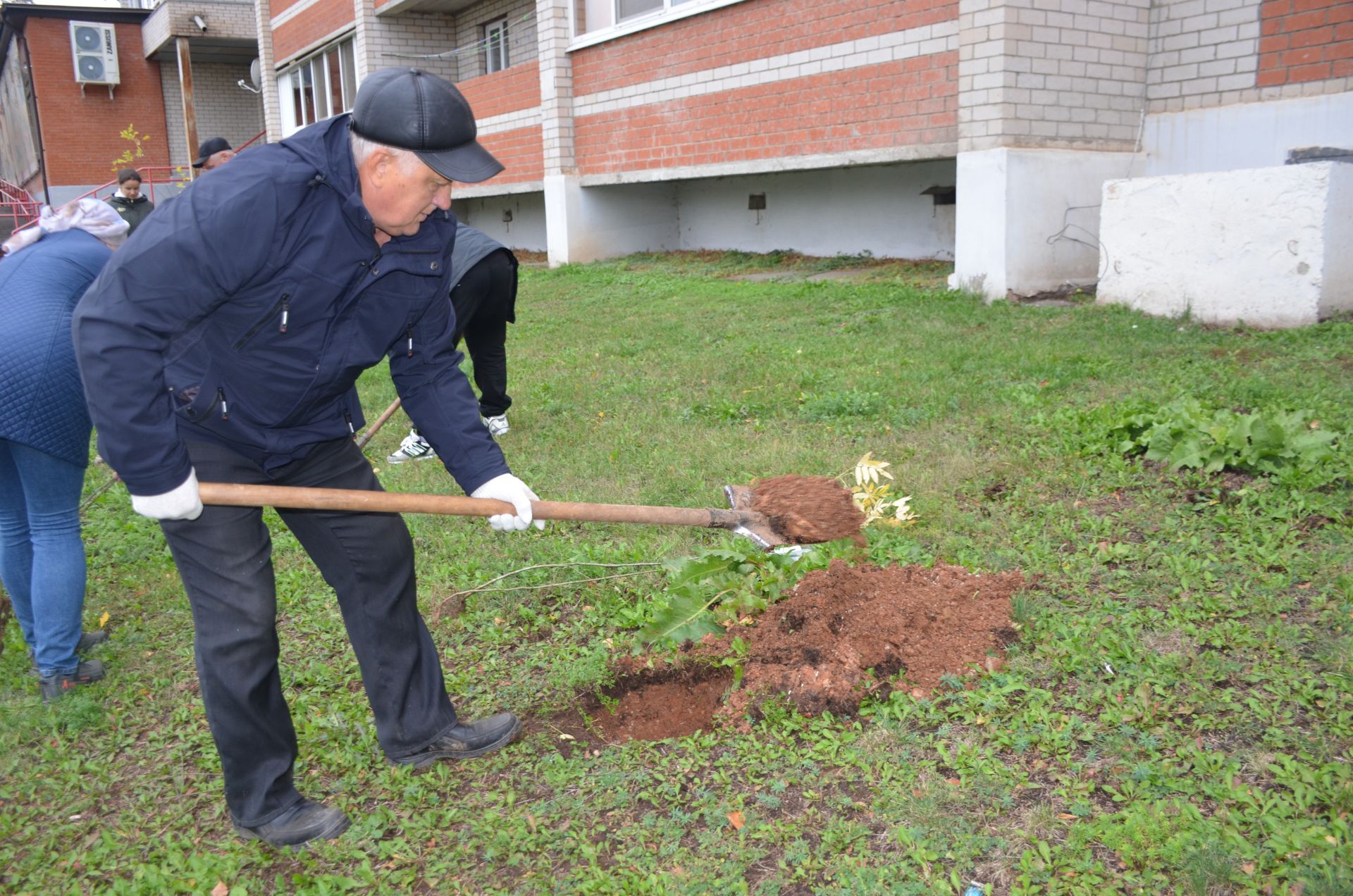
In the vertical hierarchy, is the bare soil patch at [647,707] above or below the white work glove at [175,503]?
below

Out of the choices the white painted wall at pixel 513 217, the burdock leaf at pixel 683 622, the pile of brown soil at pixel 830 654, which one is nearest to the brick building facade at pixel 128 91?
the white painted wall at pixel 513 217

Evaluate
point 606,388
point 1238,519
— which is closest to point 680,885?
point 1238,519

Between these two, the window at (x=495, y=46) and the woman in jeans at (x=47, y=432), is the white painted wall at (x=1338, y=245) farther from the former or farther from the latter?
the window at (x=495, y=46)

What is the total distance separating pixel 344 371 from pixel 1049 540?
106 inches

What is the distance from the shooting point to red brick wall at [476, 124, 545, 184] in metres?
14.7

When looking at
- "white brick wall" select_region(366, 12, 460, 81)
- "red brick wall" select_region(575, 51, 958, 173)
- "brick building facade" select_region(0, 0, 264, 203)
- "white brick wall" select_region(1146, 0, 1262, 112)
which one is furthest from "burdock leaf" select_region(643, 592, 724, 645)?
"brick building facade" select_region(0, 0, 264, 203)

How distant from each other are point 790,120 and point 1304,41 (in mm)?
4556

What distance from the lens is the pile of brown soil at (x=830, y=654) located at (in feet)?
10.0

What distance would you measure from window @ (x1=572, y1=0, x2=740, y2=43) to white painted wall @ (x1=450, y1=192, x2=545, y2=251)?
12.4ft

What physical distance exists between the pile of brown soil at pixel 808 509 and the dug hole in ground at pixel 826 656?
271 mm

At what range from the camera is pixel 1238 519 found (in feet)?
12.6

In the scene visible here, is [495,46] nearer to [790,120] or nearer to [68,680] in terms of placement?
[790,120]

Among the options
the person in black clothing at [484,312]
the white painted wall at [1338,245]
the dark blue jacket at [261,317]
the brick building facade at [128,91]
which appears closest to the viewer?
the dark blue jacket at [261,317]

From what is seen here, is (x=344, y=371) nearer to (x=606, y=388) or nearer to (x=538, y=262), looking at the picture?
(x=606, y=388)
